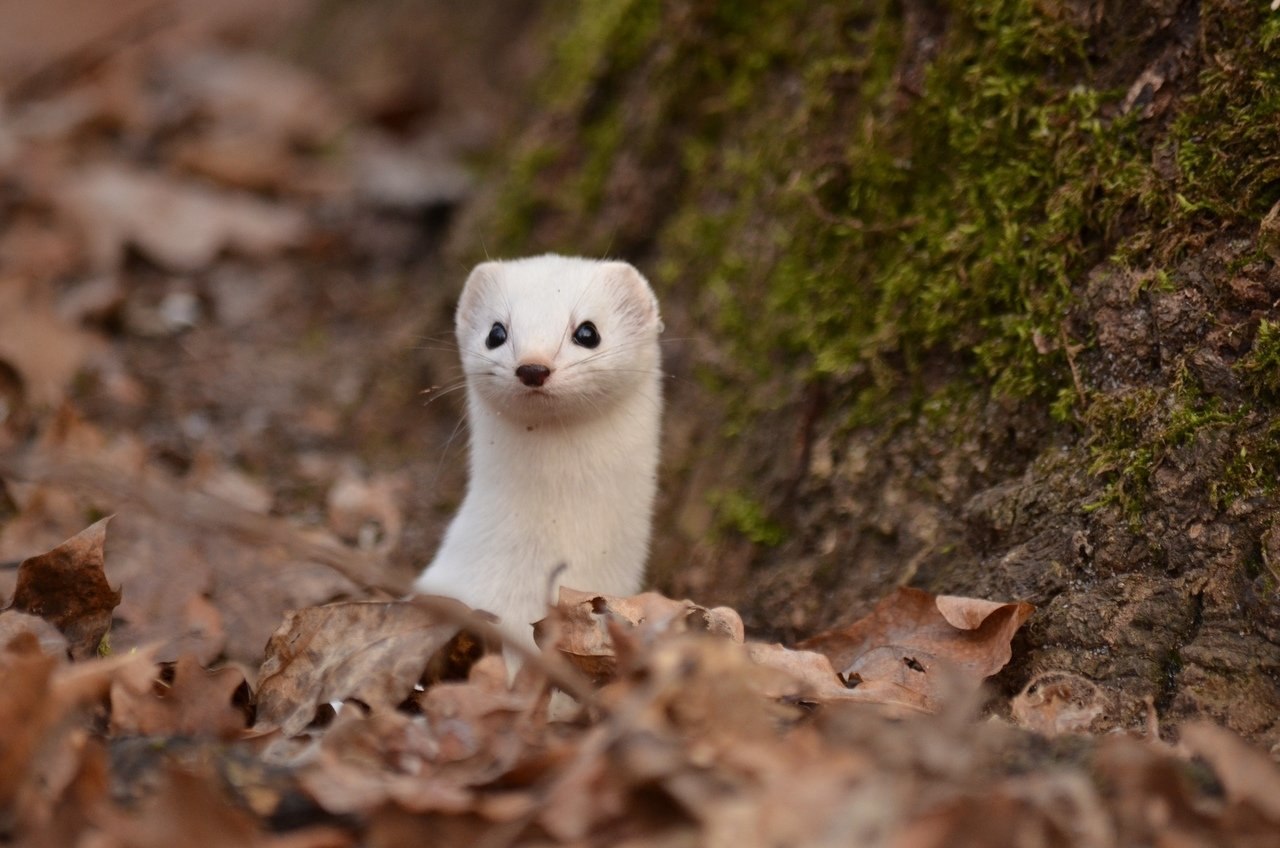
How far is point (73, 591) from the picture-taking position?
3498 mm

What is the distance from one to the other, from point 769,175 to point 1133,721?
9.37 feet

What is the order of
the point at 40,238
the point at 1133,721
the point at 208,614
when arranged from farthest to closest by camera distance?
the point at 40,238 < the point at 208,614 < the point at 1133,721

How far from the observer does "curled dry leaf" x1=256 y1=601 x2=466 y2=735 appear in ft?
10.1

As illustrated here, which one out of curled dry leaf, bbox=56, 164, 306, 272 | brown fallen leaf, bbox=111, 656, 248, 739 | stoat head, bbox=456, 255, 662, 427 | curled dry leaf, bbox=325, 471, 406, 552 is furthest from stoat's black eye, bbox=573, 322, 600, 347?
curled dry leaf, bbox=56, 164, 306, 272

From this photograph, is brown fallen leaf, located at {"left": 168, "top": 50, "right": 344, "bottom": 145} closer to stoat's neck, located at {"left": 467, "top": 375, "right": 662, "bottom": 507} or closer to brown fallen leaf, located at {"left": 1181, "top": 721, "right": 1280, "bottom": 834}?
stoat's neck, located at {"left": 467, "top": 375, "right": 662, "bottom": 507}

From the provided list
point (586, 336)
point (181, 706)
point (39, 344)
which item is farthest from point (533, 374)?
point (39, 344)

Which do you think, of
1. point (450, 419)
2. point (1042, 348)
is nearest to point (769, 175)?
point (1042, 348)

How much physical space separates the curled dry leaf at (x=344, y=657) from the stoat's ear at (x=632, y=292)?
166cm

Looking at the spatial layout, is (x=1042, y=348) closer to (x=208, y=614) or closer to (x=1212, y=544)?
(x=1212, y=544)

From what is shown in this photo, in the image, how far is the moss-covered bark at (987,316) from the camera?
3.27 m

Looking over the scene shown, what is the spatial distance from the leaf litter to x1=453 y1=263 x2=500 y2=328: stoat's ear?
3.73 ft

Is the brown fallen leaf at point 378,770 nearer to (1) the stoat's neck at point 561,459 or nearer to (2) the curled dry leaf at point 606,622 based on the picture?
(2) the curled dry leaf at point 606,622

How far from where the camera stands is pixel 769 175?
516cm

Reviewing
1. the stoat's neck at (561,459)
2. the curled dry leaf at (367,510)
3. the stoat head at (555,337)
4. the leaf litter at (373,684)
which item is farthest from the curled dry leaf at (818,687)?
the curled dry leaf at (367,510)
